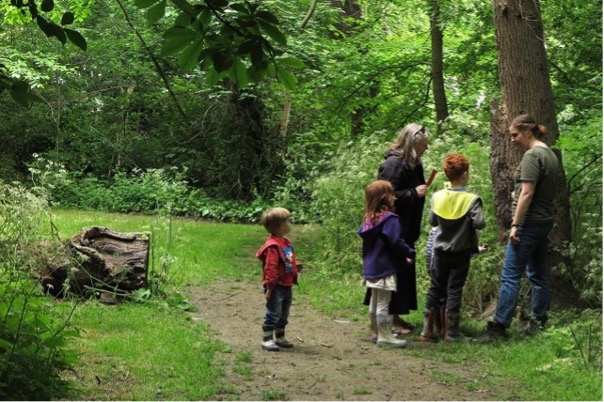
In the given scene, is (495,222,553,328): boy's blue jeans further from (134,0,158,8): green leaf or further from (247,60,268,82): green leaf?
(134,0,158,8): green leaf

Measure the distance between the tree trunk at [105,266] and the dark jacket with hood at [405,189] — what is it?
2947mm

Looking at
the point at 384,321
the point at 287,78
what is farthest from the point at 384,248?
the point at 287,78

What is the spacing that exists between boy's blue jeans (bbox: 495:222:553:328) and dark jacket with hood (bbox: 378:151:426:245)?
37.1 inches

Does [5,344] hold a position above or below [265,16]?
below

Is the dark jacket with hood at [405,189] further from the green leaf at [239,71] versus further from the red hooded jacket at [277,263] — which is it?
Answer: the green leaf at [239,71]

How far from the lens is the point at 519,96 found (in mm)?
8250

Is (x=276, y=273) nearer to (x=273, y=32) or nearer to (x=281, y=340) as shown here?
(x=281, y=340)

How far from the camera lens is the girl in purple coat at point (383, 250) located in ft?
24.3

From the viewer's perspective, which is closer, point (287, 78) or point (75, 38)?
point (287, 78)

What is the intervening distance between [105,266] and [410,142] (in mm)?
3509

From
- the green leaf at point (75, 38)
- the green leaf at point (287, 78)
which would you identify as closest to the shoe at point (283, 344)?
the green leaf at point (75, 38)

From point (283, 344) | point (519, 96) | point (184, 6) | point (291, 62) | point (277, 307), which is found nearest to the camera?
point (291, 62)

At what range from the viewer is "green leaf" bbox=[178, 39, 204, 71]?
4.07 meters

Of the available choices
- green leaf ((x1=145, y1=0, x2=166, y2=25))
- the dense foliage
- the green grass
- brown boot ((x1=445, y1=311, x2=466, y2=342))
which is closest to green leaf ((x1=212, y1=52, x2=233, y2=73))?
the dense foliage
